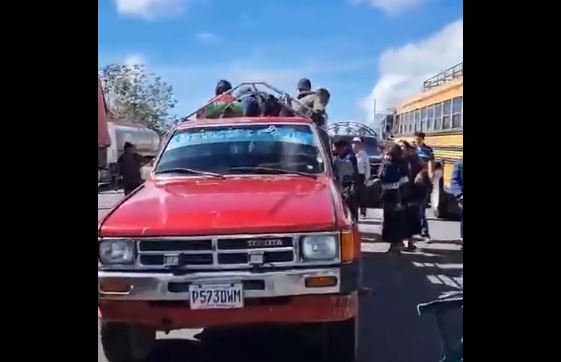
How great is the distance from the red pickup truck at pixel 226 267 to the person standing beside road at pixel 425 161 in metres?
0.26

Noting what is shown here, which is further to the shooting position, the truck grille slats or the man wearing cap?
the man wearing cap

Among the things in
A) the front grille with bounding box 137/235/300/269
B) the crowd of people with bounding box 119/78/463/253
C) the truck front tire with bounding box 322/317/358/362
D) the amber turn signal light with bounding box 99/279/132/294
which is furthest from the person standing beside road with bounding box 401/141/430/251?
the amber turn signal light with bounding box 99/279/132/294

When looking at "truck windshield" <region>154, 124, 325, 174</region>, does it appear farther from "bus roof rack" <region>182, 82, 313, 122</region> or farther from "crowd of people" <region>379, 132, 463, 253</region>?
"crowd of people" <region>379, 132, 463, 253</region>

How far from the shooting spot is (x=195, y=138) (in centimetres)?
244

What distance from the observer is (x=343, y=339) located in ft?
7.48

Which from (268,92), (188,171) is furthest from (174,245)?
(268,92)

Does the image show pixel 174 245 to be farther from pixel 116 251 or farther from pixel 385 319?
pixel 385 319

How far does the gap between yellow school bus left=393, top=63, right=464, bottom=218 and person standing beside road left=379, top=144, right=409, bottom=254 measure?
8cm

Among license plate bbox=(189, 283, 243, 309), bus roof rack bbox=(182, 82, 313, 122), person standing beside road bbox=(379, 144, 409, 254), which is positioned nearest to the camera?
license plate bbox=(189, 283, 243, 309)

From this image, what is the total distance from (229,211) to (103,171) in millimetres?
460

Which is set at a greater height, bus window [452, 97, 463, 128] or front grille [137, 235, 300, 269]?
bus window [452, 97, 463, 128]

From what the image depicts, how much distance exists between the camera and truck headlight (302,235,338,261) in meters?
2.20
